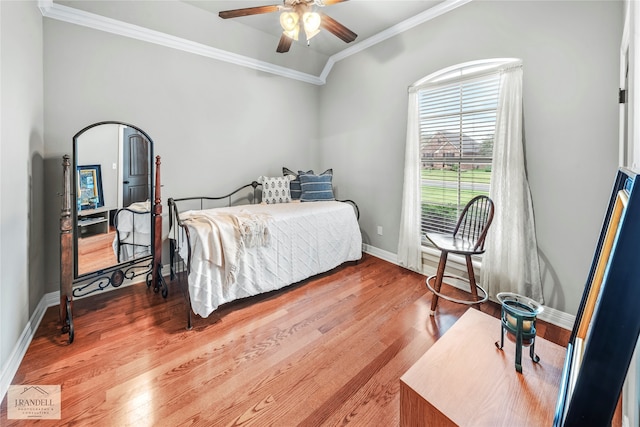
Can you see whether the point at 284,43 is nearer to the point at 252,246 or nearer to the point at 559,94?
the point at 252,246

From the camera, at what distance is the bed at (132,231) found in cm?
235

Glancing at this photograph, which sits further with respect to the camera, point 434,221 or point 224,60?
point 224,60

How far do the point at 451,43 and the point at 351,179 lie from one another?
73.1 inches

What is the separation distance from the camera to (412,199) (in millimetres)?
2998

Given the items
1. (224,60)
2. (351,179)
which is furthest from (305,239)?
(224,60)

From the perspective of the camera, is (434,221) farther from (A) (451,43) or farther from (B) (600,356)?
(B) (600,356)

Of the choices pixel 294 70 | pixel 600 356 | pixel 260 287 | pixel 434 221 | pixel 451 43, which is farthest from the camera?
pixel 294 70

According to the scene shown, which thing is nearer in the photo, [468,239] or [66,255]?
[66,255]

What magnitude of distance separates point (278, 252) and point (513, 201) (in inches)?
80.7

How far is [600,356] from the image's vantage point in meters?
0.47

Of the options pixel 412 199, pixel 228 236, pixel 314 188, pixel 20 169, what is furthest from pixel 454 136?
pixel 20 169

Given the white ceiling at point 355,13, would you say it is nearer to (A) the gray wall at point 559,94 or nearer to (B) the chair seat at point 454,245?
(A) the gray wall at point 559,94

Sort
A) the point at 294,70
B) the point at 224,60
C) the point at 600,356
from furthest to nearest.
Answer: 1. the point at 294,70
2. the point at 224,60
3. the point at 600,356

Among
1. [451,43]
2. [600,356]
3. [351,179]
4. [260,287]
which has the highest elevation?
[451,43]
